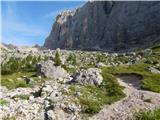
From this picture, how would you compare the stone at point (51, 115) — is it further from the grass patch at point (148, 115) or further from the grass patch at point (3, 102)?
the grass patch at point (148, 115)

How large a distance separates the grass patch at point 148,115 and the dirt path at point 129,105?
808 millimetres

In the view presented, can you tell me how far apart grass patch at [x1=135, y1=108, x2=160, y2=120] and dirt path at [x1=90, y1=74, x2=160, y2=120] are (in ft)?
2.65

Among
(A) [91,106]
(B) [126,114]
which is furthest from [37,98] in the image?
(B) [126,114]

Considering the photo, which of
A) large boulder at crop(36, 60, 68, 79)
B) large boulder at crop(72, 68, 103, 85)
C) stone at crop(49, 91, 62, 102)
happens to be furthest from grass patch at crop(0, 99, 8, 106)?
large boulder at crop(36, 60, 68, 79)

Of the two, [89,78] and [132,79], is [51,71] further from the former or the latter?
[89,78]

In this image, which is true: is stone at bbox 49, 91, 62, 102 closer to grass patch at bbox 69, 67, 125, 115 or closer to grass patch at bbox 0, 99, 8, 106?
grass patch at bbox 69, 67, 125, 115

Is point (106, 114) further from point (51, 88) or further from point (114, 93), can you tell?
point (51, 88)

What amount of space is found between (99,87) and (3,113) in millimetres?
13231

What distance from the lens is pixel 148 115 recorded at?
111ft

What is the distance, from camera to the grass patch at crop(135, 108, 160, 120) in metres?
33.4

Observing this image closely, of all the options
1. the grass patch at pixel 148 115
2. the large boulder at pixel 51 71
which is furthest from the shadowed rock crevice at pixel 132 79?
the grass patch at pixel 148 115

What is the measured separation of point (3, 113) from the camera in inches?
1419

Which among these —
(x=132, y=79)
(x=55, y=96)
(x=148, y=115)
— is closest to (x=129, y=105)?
(x=148, y=115)

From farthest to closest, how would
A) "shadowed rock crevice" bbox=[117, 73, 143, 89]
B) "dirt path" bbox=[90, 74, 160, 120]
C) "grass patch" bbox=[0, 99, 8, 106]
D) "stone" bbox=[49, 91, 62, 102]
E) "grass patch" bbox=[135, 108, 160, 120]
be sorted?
1. "shadowed rock crevice" bbox=[117, 73, 143, 89]
2. "stone" bbox=[49, 91, 62, 102]
3. "grass patch" bbox=[0, 99, 8, 106]
4. "dirt path" bbox=[90, 74, 160, 120]
5. "grass patch" bbox=[135, 108, 160, 120]
